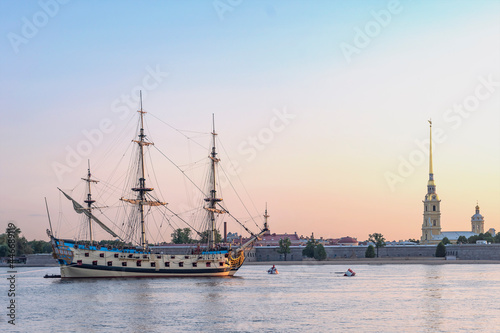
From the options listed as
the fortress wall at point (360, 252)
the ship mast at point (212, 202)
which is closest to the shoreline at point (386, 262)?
the fortress wall at point (360, 252)

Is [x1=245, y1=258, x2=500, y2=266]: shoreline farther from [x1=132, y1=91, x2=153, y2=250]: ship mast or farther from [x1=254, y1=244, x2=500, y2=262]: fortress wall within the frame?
[x1=132, y1=91, x2=153, y2=250]: ship mast

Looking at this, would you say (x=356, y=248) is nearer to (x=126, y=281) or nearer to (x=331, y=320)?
(x=126, y=281)

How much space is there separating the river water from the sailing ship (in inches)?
360

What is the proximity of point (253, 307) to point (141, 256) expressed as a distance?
3791 centimetres

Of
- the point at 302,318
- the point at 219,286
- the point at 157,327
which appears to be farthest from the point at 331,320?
the point at 219,286

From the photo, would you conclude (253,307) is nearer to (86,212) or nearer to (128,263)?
(128,263)

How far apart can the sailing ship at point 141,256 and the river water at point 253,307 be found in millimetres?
9142

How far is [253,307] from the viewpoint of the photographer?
5166 cm

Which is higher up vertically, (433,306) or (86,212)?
(86,212)

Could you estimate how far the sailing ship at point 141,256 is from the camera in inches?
3319

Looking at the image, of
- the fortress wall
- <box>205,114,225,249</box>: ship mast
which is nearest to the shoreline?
the fortress wall

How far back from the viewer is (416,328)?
134ft

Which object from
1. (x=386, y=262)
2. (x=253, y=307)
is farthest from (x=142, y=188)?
(x=386, y=262)

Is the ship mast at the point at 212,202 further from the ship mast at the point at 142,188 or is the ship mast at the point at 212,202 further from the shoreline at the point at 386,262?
the shoreline at the point at 386,262
